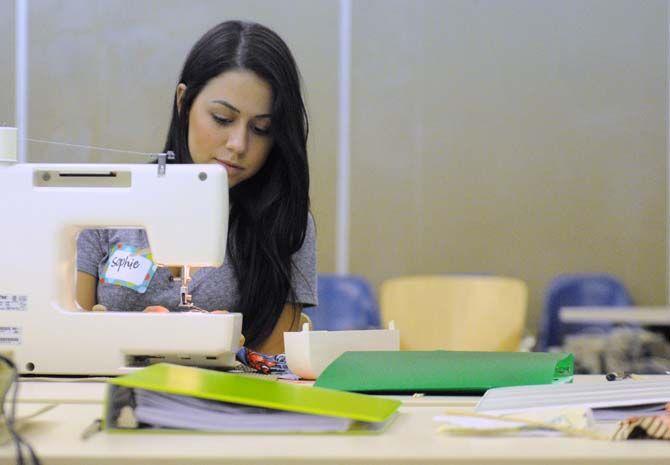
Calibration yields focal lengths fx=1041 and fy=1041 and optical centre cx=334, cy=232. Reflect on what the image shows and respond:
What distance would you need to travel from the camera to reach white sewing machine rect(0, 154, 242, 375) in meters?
1.66

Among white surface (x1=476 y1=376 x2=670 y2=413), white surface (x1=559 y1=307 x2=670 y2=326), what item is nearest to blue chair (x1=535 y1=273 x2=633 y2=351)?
A: white surface (x1=559 y1=307 x2=670 y2=326)

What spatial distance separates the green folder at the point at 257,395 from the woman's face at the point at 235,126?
51.9 inches

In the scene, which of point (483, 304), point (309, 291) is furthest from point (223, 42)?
point (483, 304)

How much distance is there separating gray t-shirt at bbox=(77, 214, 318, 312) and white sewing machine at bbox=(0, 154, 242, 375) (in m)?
0.63

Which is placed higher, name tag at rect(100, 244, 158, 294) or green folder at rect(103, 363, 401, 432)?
name tag at rect(100, 244, 158, 294)

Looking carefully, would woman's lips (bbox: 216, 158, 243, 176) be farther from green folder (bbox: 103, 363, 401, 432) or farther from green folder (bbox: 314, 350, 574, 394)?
green folder (bbox: 103, 363, 401, 432)

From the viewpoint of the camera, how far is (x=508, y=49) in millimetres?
5406

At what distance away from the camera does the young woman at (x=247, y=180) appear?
2.47 metres

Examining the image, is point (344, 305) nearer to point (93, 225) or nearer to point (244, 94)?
point (244, 94)

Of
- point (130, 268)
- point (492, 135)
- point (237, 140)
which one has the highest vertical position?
point (492, 135)

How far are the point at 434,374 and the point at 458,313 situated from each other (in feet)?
8.14

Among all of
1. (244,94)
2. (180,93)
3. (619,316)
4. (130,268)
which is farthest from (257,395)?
(619,316)

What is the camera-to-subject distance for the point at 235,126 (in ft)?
8.12

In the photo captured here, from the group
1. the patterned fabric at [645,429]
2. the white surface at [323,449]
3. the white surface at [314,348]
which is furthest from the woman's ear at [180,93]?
the patterned fabric at [645,429]
